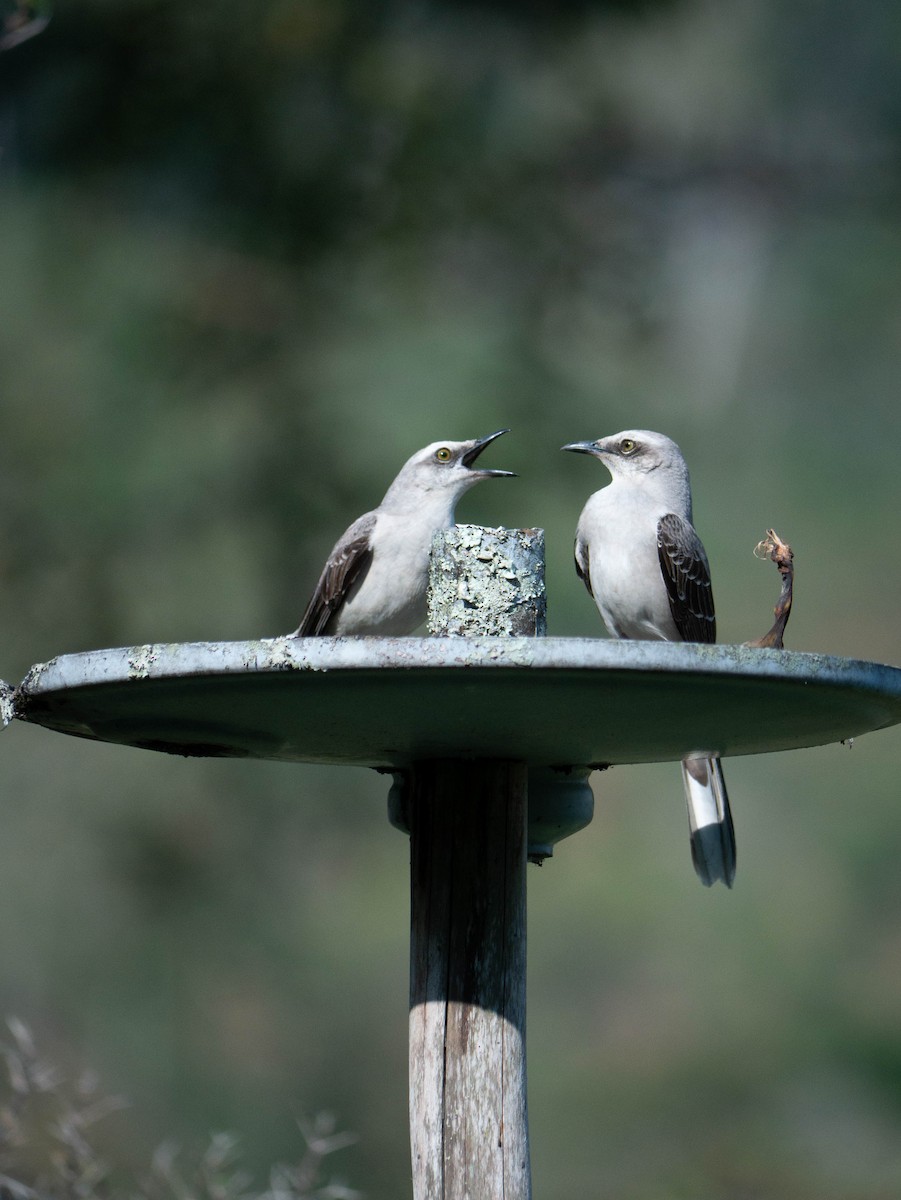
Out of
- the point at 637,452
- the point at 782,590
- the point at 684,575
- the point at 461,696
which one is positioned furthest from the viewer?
the point at 637,452

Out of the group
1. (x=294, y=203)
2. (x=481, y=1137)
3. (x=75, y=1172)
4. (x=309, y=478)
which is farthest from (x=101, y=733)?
(x=294, y=203)

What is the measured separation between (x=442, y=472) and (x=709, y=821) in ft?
3.74

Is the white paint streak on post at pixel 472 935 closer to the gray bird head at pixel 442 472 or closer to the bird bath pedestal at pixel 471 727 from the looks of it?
the bird bath pedestal at pixel 471 727

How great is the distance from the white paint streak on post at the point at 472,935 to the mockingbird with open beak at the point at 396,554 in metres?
0.81

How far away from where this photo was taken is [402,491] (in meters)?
3.66

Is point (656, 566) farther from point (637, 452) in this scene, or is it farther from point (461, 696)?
point (461, 696)

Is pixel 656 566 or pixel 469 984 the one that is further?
pixel 656 566

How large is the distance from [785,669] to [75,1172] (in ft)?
9.26

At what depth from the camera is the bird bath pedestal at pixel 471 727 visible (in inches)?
74.8

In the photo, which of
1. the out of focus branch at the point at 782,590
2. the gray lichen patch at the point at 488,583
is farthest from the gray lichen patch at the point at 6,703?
the out of focus branch at the point at 782,590

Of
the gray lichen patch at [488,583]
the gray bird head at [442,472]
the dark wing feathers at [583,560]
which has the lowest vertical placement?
the gray lichen patch at [488,583]

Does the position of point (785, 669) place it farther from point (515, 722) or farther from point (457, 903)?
point (457, 903)

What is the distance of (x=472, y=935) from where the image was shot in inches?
97.8

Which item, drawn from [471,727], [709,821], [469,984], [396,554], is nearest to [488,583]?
[471,727]
